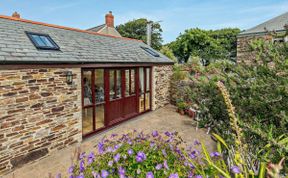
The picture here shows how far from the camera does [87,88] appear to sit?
23.7 ft

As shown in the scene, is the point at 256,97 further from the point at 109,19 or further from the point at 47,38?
the point at 109,19

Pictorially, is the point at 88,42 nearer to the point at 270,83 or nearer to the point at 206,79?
the point at 206,79

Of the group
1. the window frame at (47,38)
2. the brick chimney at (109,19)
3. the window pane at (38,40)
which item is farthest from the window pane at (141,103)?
the brick chimney at (109,19)

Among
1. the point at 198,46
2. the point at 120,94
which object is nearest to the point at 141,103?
the point at 120,94

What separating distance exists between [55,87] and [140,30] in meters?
39.2

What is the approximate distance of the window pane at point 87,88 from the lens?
703 cm

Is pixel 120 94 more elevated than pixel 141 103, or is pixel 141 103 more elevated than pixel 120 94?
pixel 120 94

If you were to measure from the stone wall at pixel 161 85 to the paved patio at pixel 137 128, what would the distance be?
1.54 ft

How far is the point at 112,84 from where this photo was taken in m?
8.12

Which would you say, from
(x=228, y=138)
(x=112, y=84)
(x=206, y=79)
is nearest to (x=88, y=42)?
(x=112, y=84)

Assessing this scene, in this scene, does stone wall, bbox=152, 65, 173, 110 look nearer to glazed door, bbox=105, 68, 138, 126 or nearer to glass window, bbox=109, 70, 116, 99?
glazed door, bbox=105, 68, 138, 126

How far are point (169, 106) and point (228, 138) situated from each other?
920 cm

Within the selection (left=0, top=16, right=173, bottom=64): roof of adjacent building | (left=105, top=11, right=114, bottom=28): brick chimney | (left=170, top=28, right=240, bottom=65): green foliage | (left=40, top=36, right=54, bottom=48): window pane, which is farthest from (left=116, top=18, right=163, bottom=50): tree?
(left=40, top=36, right=54, bottom=48): window pane

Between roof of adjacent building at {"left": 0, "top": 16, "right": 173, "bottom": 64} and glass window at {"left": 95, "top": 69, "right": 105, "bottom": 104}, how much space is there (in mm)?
547
